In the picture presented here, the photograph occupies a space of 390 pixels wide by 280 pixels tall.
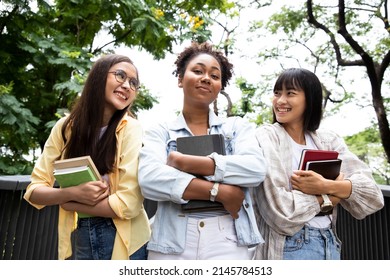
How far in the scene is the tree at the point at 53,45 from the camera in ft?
19.8

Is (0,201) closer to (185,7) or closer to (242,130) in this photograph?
(242,130)

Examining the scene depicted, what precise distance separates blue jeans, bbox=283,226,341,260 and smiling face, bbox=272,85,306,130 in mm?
497

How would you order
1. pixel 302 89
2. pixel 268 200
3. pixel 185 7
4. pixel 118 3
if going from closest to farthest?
pixel 268 200 < pixel 302 89 < pixel 118 3 < pixel 185 7

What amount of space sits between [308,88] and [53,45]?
542cm

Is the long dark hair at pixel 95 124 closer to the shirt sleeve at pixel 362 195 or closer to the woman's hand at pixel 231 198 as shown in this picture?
the woman's hand at pixel 231 198

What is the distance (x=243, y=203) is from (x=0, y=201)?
1582 mm

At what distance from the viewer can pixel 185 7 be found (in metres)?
7.44

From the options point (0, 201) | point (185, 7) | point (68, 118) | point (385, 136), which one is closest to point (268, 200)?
point (68, 118)

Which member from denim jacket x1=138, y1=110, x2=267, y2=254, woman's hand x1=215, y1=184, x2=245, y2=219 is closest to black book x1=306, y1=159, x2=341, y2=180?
denim jacket x1=138, y1=110, x2=267, y2=254

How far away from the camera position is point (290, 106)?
177 centimetres

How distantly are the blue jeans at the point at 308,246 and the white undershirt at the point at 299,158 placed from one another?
0.03 metres

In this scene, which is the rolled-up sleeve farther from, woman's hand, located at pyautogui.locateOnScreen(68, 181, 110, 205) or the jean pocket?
the jean pocket

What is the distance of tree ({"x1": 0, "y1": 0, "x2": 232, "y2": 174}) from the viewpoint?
A: 6.03 m

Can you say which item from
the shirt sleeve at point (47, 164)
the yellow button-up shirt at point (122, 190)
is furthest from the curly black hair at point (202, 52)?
the shirt sleeve at point (47, 164)
